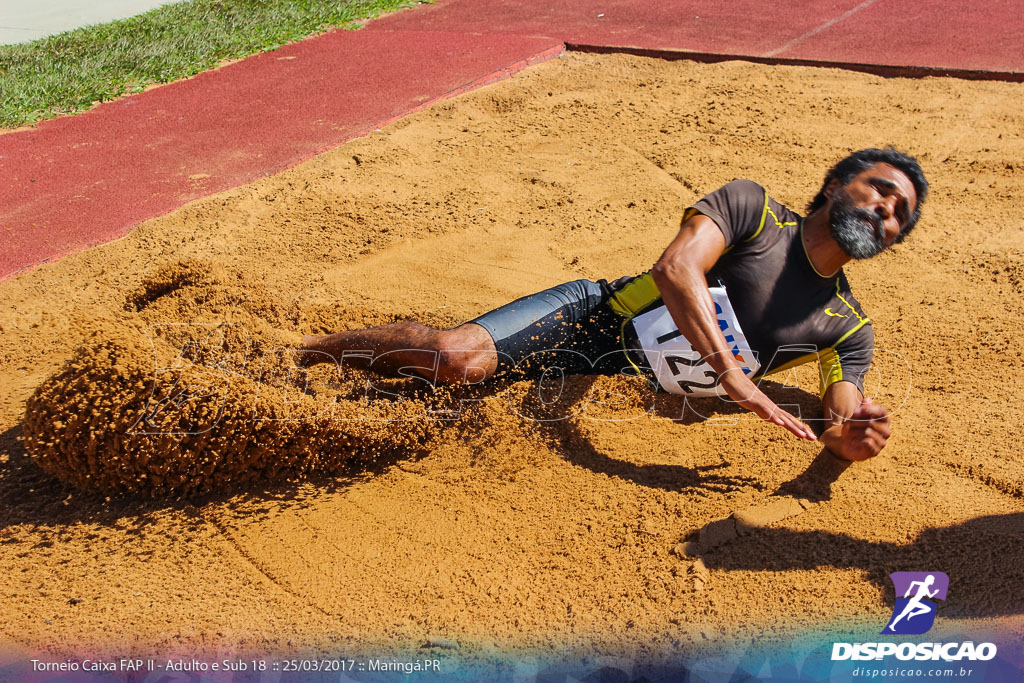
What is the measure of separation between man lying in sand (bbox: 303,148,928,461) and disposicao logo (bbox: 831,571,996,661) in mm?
440

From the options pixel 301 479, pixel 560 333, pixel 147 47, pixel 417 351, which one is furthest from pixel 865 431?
pixel 147 47

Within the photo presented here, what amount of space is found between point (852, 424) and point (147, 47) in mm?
6764

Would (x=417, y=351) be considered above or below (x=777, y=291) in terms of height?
below

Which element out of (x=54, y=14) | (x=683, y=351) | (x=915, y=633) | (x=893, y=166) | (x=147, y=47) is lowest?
(x=915, y=633)

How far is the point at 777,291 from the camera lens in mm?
2805

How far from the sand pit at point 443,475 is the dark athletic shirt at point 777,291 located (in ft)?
1.20

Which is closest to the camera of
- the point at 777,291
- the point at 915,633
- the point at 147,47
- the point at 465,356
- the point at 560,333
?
the point at 915,633

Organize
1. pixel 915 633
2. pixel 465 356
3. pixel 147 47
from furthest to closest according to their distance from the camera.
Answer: pixel 147 47, pixel 465 356, pixel 915 633

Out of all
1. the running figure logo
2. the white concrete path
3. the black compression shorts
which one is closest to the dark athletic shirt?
the black compression shorts

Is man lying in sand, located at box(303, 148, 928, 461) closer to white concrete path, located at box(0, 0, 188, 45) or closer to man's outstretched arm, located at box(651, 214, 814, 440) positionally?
man's outstretched arm, located at box(651, 214, 814, 440)

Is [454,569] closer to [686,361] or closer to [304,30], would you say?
[686,361]

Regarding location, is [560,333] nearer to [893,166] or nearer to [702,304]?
[702,304]

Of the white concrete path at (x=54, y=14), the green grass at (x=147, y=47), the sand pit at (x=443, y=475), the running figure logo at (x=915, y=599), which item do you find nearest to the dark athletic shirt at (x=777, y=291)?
the sand pit at (x=443, y=475)

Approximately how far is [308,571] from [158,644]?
0.44 metres
